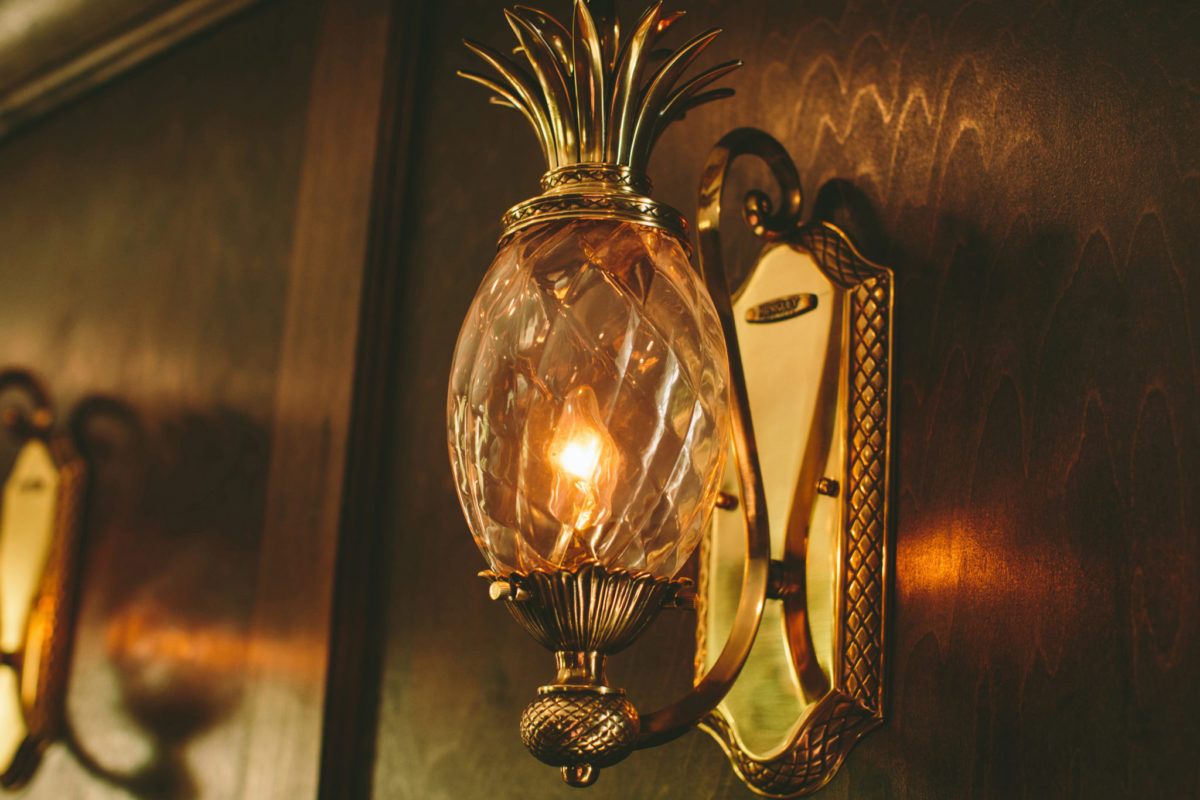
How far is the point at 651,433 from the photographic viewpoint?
458mm

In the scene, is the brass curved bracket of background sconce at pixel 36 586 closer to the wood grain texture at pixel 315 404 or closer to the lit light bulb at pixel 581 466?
the wood grain texture at pixel 315 404

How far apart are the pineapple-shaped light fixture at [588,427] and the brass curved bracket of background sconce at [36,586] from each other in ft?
3.16

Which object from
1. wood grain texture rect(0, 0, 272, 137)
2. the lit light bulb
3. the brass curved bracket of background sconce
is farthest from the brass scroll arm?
the brass curved bracket of background sconce

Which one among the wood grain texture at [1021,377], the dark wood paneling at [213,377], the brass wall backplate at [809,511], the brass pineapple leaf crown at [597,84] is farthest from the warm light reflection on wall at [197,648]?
the brass pineapple leaf crown at [597,84]

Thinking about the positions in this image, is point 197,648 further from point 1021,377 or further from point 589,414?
point 1021,377

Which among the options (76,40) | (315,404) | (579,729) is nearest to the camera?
(579,729)

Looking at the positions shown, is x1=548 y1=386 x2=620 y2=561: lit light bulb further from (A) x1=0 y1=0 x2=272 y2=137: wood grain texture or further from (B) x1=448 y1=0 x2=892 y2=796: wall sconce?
(A) x1=0 y1=0 x2=272 y2=137: wood grain texture

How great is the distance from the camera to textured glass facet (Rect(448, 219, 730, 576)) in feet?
1.50

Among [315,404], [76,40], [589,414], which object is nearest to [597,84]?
[589,414]

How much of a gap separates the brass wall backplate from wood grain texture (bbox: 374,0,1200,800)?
0.06 feet

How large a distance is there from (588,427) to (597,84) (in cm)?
18

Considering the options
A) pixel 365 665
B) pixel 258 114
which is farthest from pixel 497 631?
pixel 258 114

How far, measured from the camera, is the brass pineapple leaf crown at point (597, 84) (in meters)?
0.50

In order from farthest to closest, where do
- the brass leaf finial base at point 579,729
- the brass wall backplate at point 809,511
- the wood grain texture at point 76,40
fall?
the wood grain texture at point 76,40 → the brass wall backplate at point 809,511 → the brass leaf finial base at point 579,729
